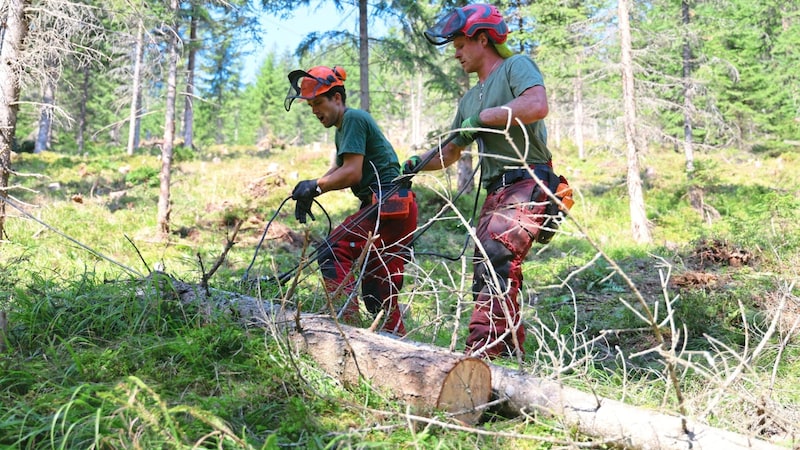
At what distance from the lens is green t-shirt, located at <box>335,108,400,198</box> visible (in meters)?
4.03

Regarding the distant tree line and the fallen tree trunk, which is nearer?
the fallen tree trunk

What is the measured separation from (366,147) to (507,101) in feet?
4.10

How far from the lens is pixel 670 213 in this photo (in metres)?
14.9

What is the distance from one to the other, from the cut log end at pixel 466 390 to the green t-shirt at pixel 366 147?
1.88 meters

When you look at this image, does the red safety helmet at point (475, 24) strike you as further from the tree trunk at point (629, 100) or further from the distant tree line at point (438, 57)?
the tree trunk at point (629, 100)

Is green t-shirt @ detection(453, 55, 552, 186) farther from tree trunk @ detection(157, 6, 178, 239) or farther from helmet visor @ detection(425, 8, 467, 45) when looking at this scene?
tree trunk @ detection(157, 6, 178, 239)

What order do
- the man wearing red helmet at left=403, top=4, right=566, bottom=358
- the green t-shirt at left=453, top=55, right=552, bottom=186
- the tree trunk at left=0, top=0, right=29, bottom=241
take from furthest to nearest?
the tree trunk at left=0, top=0, right=29, bottom=241 < the green t-shirt at left=453, top=55, right=552, bottom=186 < the man wearing red helmet at left=403, top=4, right=566, bottom=358

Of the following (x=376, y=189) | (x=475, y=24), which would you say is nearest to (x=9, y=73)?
(x=376, y=189)

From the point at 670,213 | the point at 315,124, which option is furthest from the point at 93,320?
the point at 315,124

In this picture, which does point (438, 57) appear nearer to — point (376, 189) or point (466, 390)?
point (376, 189)

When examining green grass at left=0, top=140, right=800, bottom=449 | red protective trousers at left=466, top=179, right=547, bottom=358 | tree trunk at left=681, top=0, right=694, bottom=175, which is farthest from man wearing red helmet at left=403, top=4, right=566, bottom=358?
tree trunk at left=681, top=0, right=694, bottom=175

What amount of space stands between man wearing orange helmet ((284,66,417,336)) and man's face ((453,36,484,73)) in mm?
847

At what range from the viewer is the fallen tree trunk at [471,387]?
1.98 meters

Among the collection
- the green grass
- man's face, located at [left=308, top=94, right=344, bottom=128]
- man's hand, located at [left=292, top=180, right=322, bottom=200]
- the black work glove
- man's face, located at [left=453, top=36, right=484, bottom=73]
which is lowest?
the green grass
